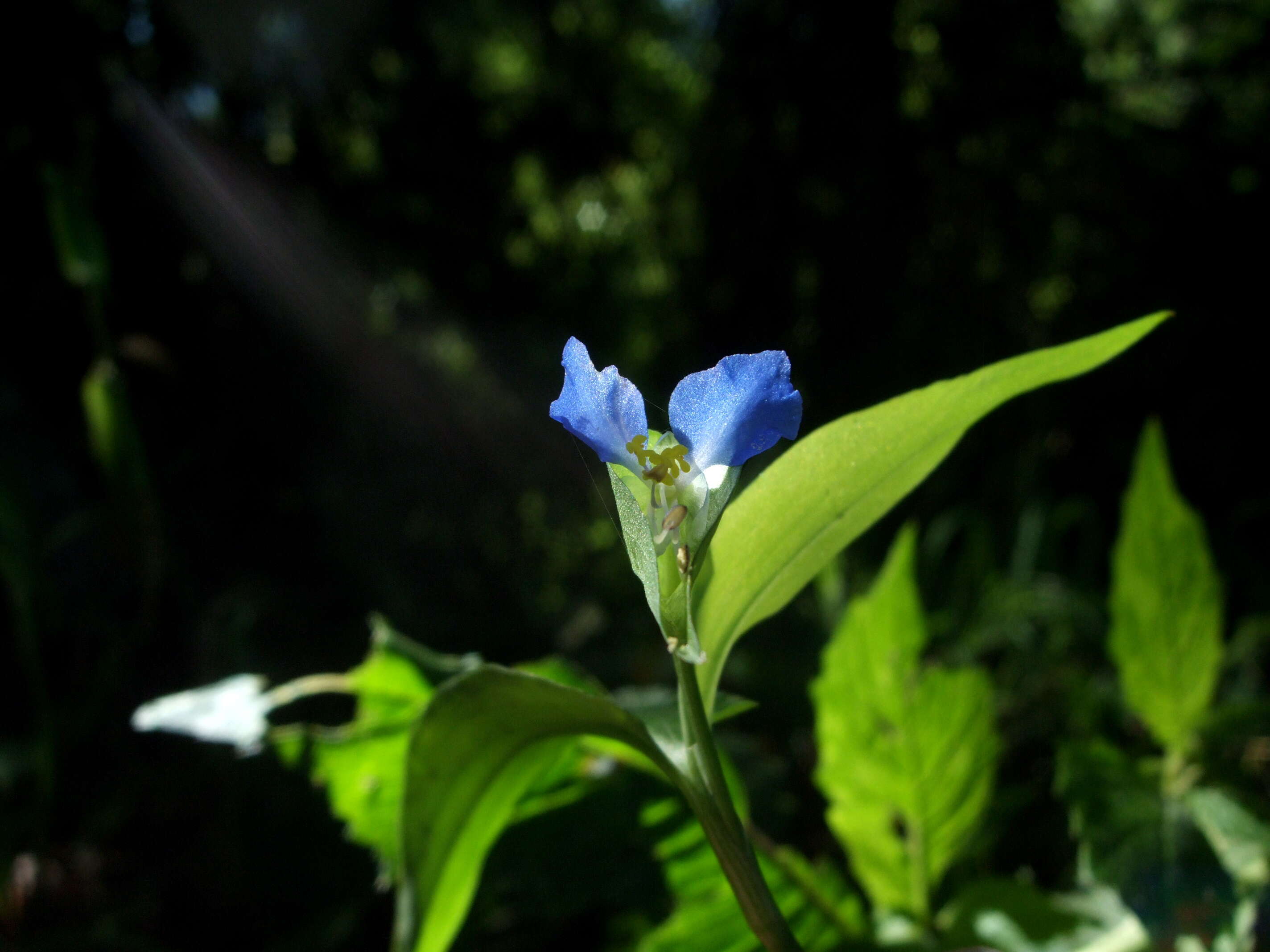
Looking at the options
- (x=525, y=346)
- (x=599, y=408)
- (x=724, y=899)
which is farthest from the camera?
(x=525, y=346)

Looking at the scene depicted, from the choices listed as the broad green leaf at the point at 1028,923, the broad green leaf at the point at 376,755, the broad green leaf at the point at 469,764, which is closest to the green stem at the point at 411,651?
the broad green leaf at the point at 376,755

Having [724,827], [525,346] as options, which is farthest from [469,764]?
[525,346]

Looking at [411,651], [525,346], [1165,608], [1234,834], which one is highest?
[525,346]

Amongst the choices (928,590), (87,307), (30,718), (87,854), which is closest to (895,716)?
(928,590)

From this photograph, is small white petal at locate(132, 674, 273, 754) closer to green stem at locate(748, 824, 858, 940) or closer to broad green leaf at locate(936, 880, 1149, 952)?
green stem at locate(748, 824, 858, 940)

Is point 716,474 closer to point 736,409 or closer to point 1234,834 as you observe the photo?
point 736,409

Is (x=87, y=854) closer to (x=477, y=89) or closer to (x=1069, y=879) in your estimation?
(x=1069, y=879)
